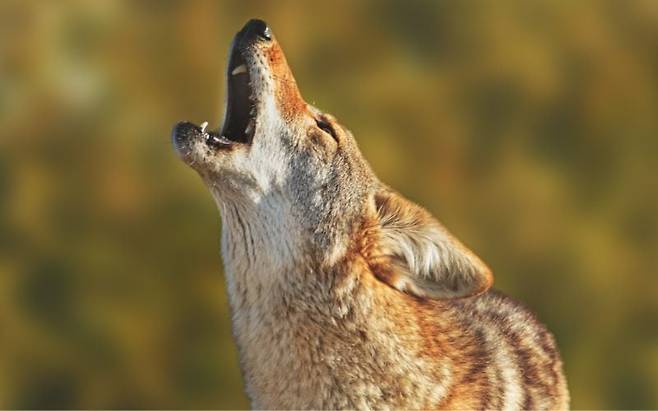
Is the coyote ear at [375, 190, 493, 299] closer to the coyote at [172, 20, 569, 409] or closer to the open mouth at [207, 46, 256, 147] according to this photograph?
the coyote at [172, 20, 569, 409]

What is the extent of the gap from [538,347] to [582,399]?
333 cm

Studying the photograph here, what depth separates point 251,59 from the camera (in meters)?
3.17

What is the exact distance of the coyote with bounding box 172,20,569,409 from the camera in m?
3.01

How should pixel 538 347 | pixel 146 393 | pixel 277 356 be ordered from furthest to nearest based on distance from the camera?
pixel 146 393, pixel 538 347, pixel 277 356

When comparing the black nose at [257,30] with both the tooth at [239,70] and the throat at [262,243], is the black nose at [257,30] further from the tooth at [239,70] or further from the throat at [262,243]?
the throat at [262,243]

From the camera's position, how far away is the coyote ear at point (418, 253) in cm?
309

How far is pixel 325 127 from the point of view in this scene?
324 cm

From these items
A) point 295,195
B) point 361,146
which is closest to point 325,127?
point 295,195

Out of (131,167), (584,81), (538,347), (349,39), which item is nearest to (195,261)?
(131,167)

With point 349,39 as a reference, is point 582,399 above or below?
below

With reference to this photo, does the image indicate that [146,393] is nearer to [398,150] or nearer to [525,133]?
[398,150]

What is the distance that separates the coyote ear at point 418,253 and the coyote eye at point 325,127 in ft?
0.79

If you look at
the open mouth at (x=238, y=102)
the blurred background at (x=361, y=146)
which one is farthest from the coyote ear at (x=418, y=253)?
the blurred background at (x=361, y=146)

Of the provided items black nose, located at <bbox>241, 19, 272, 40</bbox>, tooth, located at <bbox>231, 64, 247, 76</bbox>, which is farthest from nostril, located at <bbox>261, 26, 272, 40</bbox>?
tooth, located at <bbox>231, 64, 247, 76</bbox>
